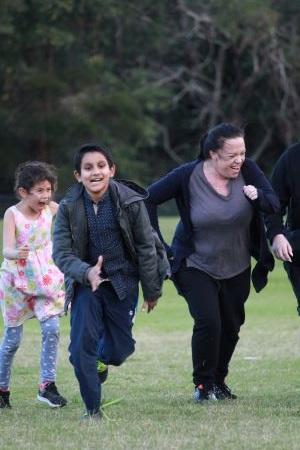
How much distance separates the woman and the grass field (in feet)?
1.83

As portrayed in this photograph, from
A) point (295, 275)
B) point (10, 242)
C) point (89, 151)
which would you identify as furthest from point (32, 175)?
point (295, 275)

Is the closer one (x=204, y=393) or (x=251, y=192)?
(x=251, y=192)

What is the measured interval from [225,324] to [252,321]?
8199mm

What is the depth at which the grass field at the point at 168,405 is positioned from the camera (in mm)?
6734

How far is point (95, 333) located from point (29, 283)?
120 cm

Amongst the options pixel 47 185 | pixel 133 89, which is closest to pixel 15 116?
pixel 133 89

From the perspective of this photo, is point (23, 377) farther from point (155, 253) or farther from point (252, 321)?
point (252, 321)

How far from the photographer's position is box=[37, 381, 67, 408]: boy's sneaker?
8.49 metres

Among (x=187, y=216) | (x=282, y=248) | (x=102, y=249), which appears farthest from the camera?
(x=187, y=216)

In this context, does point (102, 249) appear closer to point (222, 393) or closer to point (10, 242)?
point (10, 242)

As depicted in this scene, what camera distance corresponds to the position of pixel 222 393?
28.3 ft

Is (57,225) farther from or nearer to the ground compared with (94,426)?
farther from the ground

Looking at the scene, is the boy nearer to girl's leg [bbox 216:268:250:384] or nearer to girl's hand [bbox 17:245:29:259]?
girl's hand [bbox 17:245:29:259]

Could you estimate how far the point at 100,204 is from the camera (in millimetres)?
7594
